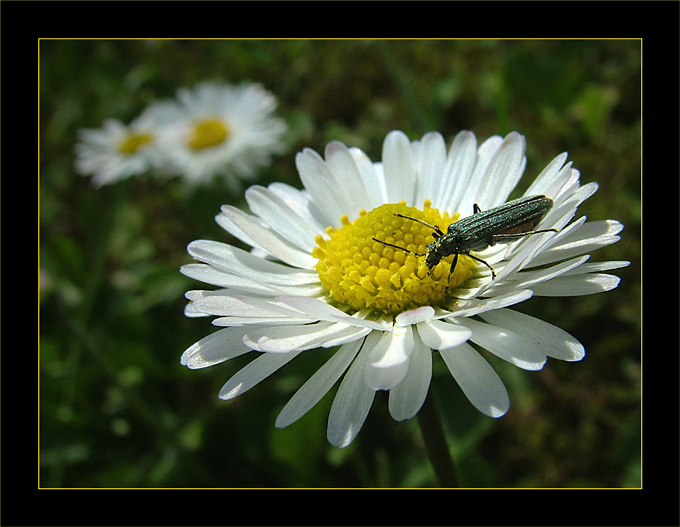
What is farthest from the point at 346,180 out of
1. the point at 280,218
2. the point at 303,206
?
the point at 280,218

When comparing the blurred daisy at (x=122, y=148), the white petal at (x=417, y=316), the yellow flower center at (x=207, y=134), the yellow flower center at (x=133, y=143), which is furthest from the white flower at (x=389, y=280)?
the yellow flower center at (x=133, y=143)

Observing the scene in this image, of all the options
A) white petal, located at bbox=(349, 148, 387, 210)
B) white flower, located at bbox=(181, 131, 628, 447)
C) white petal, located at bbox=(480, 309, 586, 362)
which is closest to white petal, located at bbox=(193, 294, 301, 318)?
white flower, located at bbox=(181, 131, 628, 447)

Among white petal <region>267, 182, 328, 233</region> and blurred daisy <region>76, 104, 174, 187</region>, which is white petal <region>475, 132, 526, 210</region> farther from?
blurred daisy <region>76, 104, 174, 187</region>

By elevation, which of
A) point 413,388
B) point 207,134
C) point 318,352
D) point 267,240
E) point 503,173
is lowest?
point 318,352

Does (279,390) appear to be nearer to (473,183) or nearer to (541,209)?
(473,183)

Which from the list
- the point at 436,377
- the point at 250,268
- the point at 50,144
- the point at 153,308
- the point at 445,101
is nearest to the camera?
the point at 250,268

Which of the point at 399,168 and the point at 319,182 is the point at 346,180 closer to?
the point at 319,182
